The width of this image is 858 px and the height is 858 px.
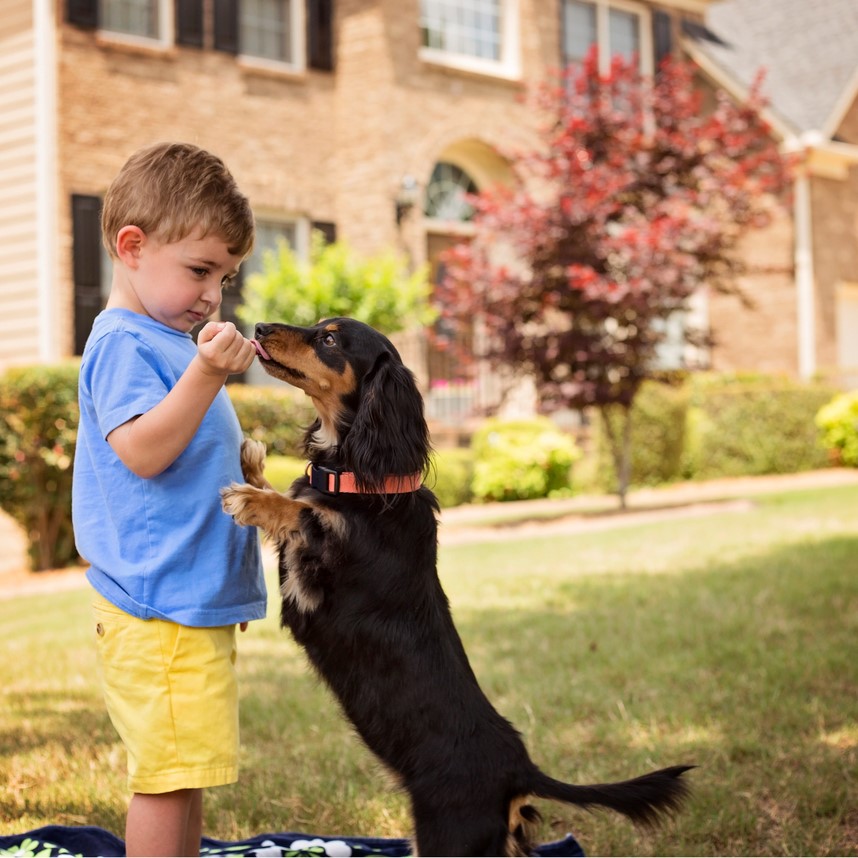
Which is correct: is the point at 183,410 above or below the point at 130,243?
below

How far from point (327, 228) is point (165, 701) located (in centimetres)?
1248

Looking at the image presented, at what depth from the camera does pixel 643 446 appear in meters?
14.6

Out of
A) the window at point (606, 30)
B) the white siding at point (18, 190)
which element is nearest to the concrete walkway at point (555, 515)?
the white siding at point (18, 190)

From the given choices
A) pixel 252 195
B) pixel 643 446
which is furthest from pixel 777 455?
pixel 252 195

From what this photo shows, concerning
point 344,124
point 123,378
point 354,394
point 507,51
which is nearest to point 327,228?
point 344,124

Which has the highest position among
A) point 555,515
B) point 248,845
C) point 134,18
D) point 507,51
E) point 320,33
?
point 507,51

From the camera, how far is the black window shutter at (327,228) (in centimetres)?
1424

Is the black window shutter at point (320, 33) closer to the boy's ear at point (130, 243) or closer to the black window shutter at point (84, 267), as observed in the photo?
the black window shutter at point (84, 267)

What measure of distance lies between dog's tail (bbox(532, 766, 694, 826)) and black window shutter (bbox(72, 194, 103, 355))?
10.5 meters

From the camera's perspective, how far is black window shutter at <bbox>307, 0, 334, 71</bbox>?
46.4 feet

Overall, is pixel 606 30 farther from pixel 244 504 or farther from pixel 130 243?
pixel 244 504

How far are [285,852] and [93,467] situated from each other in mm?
1200

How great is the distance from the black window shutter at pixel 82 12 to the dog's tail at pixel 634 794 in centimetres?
1167

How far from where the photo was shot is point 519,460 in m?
13.1
